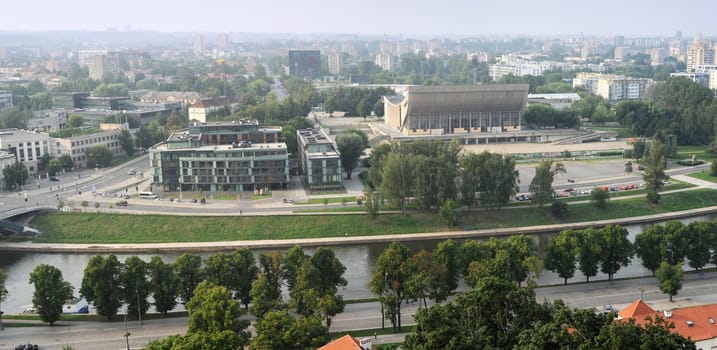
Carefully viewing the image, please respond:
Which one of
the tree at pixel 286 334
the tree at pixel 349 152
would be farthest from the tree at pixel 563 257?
the tree at pixel 349 152

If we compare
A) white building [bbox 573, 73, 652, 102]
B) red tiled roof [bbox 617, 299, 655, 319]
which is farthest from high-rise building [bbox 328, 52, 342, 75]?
red tiled roof [bbox 617, 299, 655, 319]

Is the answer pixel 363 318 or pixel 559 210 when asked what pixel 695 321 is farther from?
pixel 559 210

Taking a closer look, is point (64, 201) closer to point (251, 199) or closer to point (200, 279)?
point (251, 199)

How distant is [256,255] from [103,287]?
730 centimetres

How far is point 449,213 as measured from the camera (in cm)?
2766

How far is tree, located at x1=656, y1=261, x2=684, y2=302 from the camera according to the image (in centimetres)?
1927

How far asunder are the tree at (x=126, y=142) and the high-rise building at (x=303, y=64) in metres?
61.8

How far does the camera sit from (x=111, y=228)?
92.7 feet

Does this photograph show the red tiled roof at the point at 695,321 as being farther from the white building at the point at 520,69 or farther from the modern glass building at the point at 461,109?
the white building at the point at 520,69

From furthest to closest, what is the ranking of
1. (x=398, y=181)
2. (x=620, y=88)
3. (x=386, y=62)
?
(x=386, y=62) → (x=620, y=88) → (x=398, y=181)

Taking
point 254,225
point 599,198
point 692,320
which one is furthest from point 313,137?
point 692,320

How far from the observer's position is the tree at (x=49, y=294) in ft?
62.0

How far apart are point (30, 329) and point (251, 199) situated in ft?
45.1

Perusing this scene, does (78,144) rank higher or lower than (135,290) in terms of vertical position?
higher
